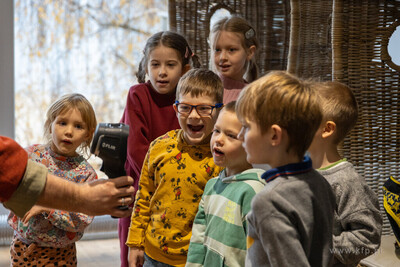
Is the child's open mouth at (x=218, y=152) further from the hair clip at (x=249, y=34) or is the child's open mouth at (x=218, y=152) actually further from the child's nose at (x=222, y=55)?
the hair clip at (x=249, y=34)

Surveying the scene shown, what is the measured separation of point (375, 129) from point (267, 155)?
4.00 feet

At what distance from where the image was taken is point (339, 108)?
65.4 inches

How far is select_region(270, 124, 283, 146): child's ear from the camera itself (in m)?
1.24

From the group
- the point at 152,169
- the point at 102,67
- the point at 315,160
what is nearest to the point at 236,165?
the point at 315,160

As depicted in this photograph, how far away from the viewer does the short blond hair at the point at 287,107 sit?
124 centimetres

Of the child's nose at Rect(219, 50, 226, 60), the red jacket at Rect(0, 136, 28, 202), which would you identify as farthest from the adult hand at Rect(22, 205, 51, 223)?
the child's nose at Rect(219, 50, 226, 60)

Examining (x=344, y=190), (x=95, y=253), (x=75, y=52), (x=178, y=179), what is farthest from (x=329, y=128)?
(x=75, y=52)

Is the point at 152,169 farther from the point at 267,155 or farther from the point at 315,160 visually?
the point at 267,155

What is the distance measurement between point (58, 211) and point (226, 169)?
0.76 meters

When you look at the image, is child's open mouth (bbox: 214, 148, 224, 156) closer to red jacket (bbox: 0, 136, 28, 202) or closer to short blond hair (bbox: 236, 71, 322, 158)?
short blond hair (bbox: 236, 71, 322, 158)

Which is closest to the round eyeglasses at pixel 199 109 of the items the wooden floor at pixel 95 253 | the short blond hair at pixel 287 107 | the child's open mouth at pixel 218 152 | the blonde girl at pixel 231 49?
the child's open mouth at pixel 218 152

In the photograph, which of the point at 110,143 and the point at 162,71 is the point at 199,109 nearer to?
the point at 162,71

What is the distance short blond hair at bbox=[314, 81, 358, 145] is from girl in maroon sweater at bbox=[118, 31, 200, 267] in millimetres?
815

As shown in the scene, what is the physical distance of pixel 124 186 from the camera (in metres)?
1.54
